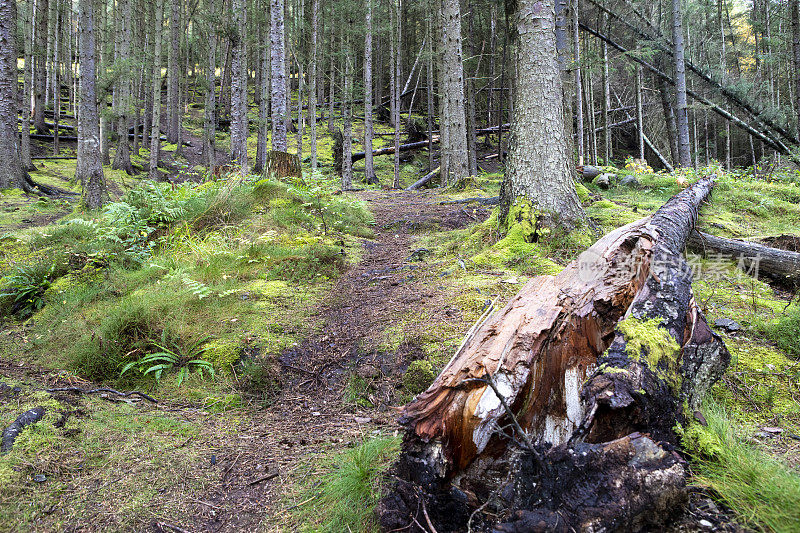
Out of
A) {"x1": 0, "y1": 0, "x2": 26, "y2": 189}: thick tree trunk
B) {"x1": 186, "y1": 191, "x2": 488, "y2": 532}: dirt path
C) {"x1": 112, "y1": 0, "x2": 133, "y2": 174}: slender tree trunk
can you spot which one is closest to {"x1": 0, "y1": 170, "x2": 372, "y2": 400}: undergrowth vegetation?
{"x1": 186, "y1": 191, "x2": 488, "y2": 532}: dirt path

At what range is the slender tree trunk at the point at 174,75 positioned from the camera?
16672mm

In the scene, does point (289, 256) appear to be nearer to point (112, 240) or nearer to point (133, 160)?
point (112, 240)

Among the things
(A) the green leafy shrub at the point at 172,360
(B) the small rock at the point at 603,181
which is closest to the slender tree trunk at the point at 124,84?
(A) the green leafy shrub at the point at 172,360

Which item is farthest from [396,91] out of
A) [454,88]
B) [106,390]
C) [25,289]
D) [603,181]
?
[106,390]

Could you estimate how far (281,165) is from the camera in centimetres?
807

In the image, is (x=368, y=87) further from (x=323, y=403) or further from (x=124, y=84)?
(x=323, y=403)

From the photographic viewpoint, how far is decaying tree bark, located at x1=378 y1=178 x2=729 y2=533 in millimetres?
1395

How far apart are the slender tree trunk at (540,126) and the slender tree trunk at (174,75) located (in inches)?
645

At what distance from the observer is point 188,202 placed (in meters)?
6.34

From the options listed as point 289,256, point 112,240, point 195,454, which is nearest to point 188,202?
point 112,240

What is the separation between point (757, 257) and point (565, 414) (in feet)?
14.5

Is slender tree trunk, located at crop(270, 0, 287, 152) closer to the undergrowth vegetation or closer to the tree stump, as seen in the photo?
the tree stump

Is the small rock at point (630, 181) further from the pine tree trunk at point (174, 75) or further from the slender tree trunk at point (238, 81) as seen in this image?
the pine tree trunk at point (174, 75)

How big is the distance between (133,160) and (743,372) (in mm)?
24445
